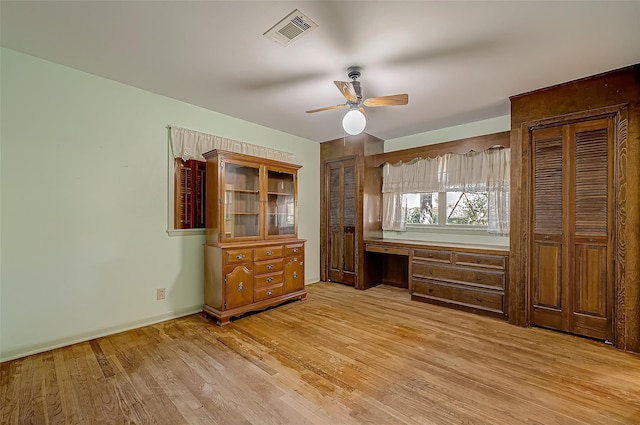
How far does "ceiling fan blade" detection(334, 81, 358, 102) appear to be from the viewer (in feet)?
7.84

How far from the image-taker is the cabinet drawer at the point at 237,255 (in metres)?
3.14

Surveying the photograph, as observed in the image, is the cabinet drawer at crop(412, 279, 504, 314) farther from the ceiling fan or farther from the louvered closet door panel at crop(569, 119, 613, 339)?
the ceiling fan

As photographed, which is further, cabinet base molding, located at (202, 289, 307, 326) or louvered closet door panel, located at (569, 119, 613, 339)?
cabinet base molding, located at (202, 289, 307, 326)

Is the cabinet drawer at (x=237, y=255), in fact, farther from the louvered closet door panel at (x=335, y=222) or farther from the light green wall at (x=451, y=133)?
the light green wall at (x=451, y=133)

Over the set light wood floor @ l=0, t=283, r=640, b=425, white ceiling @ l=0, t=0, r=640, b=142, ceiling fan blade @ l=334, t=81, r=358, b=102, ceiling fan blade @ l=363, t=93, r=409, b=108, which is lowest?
light wood floor @ l=0, t=283, r=640, b=425

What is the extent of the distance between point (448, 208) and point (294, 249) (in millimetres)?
2478

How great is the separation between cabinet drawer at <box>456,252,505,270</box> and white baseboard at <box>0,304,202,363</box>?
10.9 feet

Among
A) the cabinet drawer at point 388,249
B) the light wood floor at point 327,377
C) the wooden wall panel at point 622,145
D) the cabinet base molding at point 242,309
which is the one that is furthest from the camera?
the cabinet drawer at point 388,249

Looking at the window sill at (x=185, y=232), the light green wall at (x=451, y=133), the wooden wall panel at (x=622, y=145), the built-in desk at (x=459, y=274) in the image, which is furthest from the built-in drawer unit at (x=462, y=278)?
the window sill at (x=185, y=232)

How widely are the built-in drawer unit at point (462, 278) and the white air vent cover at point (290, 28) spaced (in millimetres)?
3028

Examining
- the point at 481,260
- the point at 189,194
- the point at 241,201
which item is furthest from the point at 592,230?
the point at 189,194

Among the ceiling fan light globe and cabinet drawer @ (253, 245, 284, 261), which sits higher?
the ceiling fan light globe

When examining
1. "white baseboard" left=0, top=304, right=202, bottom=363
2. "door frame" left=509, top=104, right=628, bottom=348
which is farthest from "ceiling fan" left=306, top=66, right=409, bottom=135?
"white baseboard" left=0, top=304, right=202, bottom=363

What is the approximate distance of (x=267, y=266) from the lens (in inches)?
140
